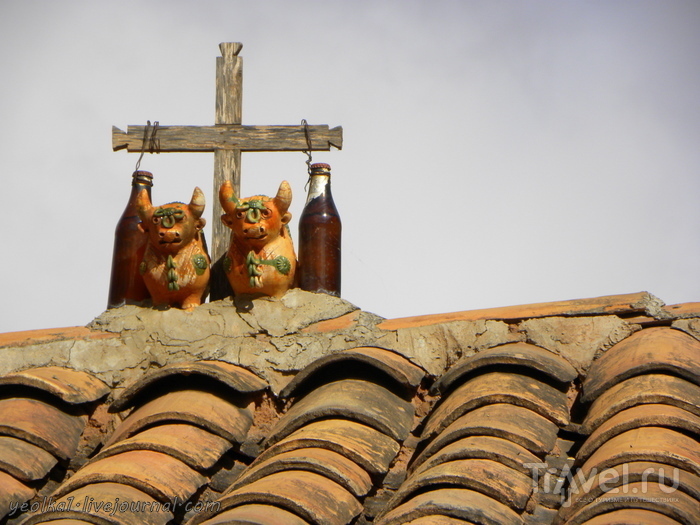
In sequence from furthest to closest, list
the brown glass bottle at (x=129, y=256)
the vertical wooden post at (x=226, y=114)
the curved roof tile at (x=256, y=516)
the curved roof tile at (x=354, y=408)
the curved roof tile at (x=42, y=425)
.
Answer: the vertical wooden post at (x=226, y=114) < the brown glass bottle at (x=129, y=256) < the curved roof tile at (x=42, y=425) < the curved roof tile at (x=354, y=408) < the curved roof tile at (x=256, y=516)

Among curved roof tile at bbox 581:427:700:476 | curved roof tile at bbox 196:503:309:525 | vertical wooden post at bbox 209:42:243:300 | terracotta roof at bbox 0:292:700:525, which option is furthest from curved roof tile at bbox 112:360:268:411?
curved roof tile at bbox 581:427:700:476

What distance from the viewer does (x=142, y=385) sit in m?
3.43

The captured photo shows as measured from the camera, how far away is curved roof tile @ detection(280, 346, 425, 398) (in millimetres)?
3205

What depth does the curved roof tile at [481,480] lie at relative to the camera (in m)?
2.40

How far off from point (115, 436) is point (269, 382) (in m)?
0.62

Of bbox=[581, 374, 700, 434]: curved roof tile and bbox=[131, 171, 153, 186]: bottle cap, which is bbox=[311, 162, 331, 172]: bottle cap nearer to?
bbox=[131, 171, 153, 186]: bottle cap

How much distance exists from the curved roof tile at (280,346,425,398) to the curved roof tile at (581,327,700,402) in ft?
2.02

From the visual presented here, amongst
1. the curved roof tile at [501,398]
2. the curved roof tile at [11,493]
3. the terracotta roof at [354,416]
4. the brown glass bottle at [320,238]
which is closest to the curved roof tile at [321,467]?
the terracotta roof at [354,416]

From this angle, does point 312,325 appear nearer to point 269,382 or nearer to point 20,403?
point 269,382

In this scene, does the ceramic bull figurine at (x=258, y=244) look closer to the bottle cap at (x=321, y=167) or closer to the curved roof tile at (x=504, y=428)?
the bottle cap at (x=321, y=167)

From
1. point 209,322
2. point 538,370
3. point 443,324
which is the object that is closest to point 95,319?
point 209,322

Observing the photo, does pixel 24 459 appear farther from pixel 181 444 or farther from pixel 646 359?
pixel 646 359

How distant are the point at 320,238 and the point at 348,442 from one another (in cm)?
139

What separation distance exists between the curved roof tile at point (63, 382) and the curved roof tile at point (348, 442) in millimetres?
950
